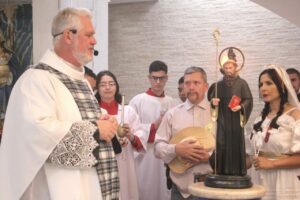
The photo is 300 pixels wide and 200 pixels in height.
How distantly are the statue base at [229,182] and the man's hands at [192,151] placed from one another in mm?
563

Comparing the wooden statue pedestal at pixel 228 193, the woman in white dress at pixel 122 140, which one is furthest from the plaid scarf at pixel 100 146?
the woman in white dress at pixel 122 140

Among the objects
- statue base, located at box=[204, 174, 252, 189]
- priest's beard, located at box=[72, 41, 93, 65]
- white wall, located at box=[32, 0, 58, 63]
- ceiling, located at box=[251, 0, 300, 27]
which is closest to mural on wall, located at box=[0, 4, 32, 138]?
white wall, located at box=[32, 0, 58, 63]

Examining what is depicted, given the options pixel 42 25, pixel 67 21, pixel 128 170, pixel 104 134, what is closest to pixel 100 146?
pixel 104 134

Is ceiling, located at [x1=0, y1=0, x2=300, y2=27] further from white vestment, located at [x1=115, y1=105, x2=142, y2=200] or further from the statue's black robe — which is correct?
the statue's black robe

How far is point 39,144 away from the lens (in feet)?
9.04

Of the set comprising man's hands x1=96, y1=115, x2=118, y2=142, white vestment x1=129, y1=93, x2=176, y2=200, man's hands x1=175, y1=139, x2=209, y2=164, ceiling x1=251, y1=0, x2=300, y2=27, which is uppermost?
ceiling x1=251, y1=0, x2=300, y2=27

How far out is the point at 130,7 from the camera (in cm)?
966

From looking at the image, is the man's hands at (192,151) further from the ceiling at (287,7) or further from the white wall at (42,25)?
the ceiling at (287,7)

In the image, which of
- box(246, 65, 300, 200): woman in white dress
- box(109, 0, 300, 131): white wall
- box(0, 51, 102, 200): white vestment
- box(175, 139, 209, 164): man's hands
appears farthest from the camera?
box(109, 0, 300, 131): white wall

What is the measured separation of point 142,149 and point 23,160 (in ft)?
8.19

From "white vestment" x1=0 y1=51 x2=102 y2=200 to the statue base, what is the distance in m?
0.87

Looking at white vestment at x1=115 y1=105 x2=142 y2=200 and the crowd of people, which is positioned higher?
the crowd of people

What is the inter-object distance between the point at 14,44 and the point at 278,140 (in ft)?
11.5

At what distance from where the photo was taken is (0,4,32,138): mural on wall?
576 cm
